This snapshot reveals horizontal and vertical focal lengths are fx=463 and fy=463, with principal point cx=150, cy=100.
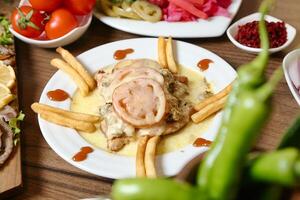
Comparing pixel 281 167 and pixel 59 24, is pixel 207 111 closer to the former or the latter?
pixel 59 24

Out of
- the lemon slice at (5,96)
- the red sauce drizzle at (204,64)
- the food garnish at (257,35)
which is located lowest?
the lemon slice at (5,96)

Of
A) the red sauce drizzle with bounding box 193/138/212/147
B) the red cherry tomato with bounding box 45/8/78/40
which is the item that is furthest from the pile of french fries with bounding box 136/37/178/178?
the red cherry tomato with bounding box 45/8/78/40

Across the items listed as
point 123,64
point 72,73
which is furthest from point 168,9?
point 72,73

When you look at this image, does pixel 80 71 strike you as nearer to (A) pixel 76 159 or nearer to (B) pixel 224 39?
(A) pixel 76 159

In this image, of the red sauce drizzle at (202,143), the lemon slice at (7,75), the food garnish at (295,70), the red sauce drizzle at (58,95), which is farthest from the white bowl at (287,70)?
the lemon slice at (7,75)

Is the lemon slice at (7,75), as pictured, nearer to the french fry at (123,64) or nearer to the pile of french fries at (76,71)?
the pile of french fries at (76,71)
